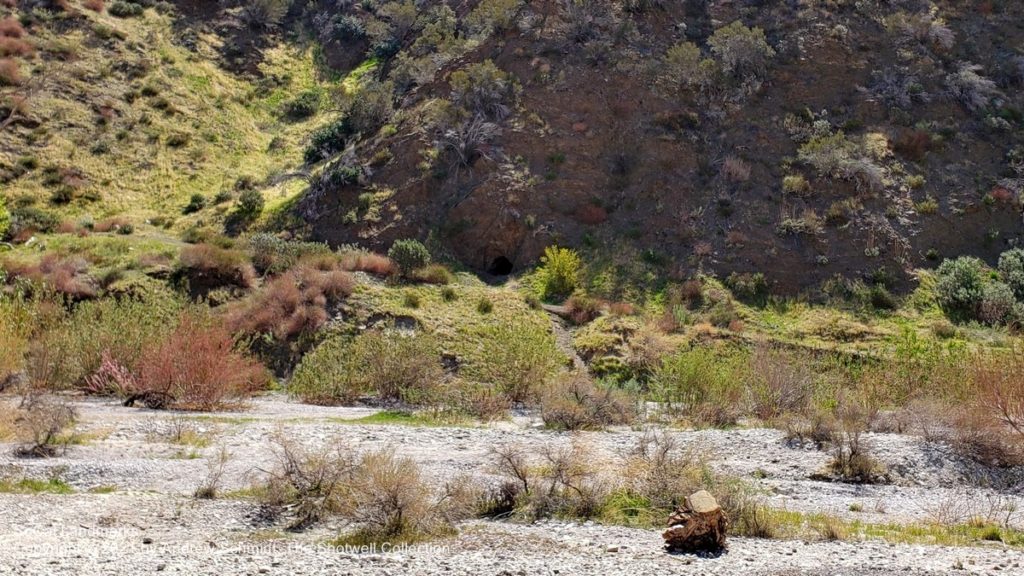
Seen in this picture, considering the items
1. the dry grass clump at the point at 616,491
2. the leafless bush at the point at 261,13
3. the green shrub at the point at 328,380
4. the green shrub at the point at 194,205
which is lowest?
the green shrub at the point at 328,380

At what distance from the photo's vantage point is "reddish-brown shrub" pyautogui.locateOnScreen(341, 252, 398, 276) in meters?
28.0

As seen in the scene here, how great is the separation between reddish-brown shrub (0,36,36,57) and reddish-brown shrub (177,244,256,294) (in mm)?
24295

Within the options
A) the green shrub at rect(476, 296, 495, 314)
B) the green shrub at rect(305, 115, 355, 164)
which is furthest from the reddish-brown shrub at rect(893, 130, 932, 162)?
the green shrub at rect(305, 115, 355, 164)

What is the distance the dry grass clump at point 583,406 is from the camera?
51.2ft

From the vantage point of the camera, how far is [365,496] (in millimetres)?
8914

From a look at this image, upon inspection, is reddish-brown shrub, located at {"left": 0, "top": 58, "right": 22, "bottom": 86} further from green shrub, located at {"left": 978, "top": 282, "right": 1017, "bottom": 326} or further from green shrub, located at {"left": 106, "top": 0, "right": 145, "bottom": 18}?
green shrub, located at {"left": 978, "top": 282, "right": 1017, "bottom": 326}

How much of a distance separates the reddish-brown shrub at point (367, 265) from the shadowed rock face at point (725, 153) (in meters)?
2.70

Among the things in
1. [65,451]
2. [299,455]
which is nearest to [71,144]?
[65,451]

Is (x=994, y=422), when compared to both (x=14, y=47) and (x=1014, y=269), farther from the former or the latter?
(x=14, y=47)

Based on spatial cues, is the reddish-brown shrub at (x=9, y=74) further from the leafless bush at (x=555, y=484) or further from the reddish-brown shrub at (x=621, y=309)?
the leafless bush at (x=555, y=484)

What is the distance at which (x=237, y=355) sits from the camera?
58.4 ft

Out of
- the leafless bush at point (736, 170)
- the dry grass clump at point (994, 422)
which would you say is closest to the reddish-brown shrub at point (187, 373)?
the dry grass clump at point (994, 422)

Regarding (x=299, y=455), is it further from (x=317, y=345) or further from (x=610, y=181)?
(x=610, y=181)

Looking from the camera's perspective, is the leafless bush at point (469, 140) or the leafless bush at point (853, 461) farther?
the leafless bush at point (469, 140)
